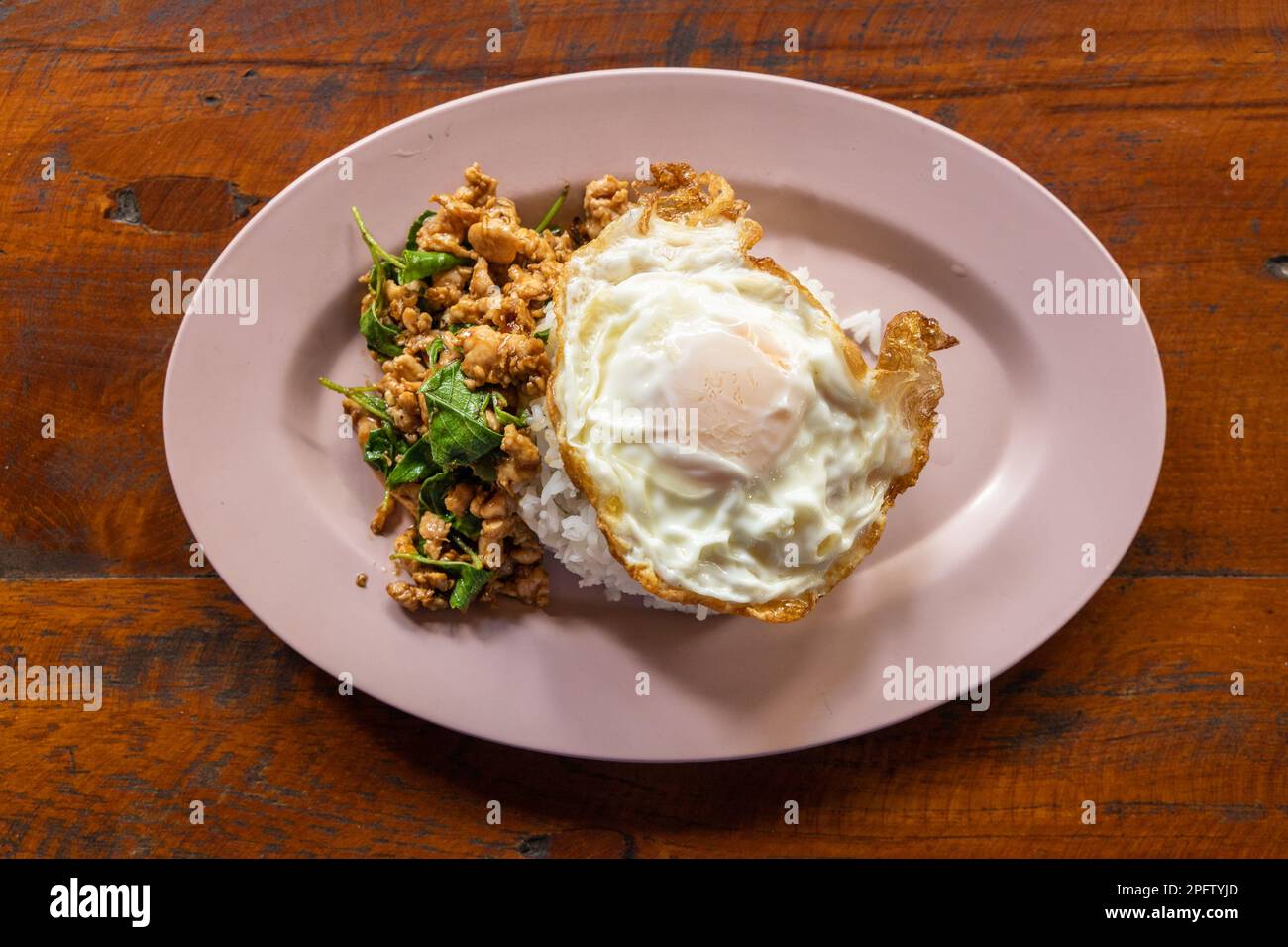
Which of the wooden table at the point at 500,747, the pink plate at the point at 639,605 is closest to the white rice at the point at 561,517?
the pink plate at the point at 639,605

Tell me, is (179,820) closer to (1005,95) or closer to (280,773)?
(280,773)

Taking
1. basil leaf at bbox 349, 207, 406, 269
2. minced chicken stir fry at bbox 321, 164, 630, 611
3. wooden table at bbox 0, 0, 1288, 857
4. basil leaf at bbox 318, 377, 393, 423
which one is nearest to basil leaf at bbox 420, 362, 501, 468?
minced chicken stir fry at bbox 321, 164, 630, 611

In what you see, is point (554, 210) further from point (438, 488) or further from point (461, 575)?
point (461, 575)

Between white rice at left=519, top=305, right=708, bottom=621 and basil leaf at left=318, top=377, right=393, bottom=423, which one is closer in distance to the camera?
white rice at left=519, top=305, right=708, bottom=621

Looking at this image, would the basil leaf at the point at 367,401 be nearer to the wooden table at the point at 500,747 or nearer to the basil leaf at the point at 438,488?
the basil leaf at the point at 438,488

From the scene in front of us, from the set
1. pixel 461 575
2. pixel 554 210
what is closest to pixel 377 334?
pixel 554 210

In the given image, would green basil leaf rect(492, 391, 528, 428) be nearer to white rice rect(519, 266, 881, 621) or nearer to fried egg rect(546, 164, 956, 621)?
white rice rect(519, 266, 881, 621)

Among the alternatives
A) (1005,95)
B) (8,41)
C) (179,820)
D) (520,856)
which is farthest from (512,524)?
(8,41)
